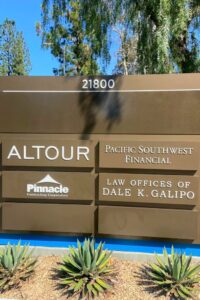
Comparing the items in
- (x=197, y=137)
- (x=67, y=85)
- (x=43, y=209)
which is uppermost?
(x=67, y=85)

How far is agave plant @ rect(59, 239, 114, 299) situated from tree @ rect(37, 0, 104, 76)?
818 centimetres

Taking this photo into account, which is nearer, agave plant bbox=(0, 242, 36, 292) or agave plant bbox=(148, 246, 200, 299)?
agave plant bbox=(148, 246, 200, 299)

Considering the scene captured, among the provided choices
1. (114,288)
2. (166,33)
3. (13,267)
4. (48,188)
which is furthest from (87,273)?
(166,33)

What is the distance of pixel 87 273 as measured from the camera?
14.9 feet

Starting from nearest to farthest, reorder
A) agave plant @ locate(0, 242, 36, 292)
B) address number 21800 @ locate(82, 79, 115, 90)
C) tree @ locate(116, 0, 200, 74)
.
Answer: agave plant @ locate(0, 242, 36, 292), address number 21800 @ locate(82, 79, 115, 90), tree @ locate(116, 0, 200, 74)

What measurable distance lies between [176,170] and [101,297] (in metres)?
2.00

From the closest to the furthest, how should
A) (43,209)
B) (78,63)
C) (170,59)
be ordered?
1. (43,209)
2. (170,59)
3. (78,63)

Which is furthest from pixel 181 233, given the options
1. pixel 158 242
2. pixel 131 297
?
pixel 131 297

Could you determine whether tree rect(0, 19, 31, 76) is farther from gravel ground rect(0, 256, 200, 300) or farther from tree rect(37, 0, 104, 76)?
gravel ground rect(0, 256, 200, 300)

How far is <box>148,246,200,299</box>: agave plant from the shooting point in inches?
174

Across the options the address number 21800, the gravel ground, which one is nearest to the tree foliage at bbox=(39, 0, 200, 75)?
the address number 21800

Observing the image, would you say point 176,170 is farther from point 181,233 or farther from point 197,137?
point 181,233

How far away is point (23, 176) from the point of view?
5539 mm

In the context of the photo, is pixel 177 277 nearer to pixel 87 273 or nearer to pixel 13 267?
pixel 87 273
